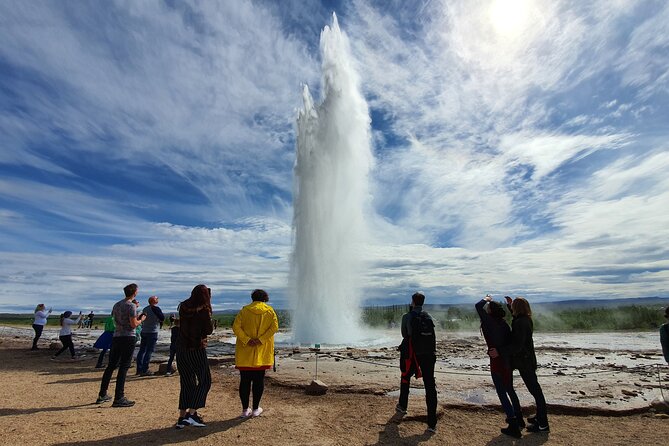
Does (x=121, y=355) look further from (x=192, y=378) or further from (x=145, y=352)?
(x=145, y=352)

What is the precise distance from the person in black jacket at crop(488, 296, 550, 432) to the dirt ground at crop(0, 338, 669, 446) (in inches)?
14.1

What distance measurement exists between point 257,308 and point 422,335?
2.73 metres

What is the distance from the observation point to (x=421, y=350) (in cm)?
661

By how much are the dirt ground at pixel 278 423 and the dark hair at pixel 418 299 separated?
1.98m

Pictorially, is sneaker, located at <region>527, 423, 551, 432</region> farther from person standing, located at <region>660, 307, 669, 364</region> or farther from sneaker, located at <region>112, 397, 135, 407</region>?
sneaker, located at <region>112, 397, 135, 407</region>

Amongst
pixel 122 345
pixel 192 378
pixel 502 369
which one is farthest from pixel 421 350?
pixel 122 345

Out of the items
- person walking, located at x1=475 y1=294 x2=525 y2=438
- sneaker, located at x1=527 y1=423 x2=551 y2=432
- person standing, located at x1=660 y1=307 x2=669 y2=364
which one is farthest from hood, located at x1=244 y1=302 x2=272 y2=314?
person standing, located at x1=660 y1=307 x2=669 y2=364

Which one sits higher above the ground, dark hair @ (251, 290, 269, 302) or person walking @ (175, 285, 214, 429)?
dark hair @ (251, 290, 269, 302)

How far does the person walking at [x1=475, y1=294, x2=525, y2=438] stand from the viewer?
20.6 feet

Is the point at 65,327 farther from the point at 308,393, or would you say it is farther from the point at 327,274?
the point at 327,274

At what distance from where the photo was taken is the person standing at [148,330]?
421 inches

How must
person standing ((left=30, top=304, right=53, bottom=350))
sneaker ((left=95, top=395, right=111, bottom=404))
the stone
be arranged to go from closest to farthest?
sneaker ((left=95, top=395, right=111, bottom=404))
the stone
person standing ((left=30, top=304, right=53, bottom=350))

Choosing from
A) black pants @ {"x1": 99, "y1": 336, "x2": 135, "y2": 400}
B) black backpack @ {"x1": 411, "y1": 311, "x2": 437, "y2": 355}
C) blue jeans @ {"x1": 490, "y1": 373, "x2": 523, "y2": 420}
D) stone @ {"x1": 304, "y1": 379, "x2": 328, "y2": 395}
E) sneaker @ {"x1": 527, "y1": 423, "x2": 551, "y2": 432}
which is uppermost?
black backpack @ {"x1": 411, "y1": 311, "x2": 437, "y2": 355}

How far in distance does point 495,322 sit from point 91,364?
1288cm
